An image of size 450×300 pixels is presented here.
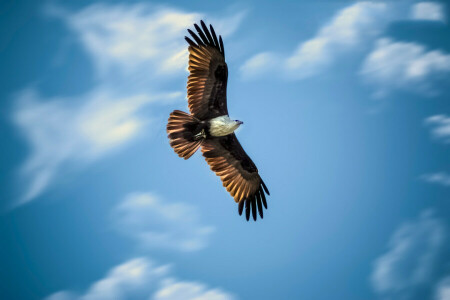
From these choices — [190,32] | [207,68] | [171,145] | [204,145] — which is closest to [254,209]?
[204,145]

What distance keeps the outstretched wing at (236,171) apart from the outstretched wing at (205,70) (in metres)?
1.35

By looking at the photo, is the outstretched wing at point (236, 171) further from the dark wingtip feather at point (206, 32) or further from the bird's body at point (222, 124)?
the dark wingtip feather at point (206, 32)

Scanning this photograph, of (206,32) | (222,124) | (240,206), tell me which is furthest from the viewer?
(240,206)

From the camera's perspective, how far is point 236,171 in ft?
42.6

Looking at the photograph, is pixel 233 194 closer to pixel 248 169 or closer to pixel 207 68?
pixel 248 169

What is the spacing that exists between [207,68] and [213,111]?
1.04 metres

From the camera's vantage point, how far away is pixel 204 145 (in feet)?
40.8

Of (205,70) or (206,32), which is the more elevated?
(206,32)

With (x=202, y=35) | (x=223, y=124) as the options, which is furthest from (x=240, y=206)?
(x=202, y=35)

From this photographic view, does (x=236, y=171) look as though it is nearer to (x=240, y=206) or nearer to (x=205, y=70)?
(x=240, y=206)

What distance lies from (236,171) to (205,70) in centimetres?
300

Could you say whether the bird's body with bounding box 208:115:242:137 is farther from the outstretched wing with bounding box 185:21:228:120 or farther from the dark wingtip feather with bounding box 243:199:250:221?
the dark wingtip feather with bounding box 243:199:250:221

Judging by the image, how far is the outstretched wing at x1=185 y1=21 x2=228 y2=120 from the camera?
37.1ft

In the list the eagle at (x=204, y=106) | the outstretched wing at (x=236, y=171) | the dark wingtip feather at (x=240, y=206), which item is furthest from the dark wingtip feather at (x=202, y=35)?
the dark wingtip feather at (x=240, y=206)
